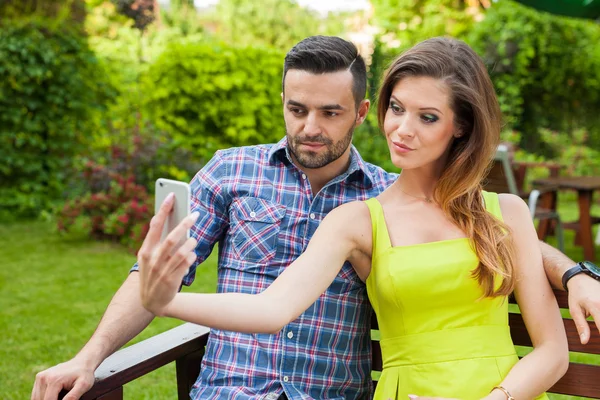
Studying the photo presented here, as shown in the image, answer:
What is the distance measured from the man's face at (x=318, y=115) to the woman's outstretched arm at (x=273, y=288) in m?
0.27

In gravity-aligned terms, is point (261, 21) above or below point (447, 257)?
above

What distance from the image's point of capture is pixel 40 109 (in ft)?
26.1

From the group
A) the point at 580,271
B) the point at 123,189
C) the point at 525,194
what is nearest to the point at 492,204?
the point at 580,271

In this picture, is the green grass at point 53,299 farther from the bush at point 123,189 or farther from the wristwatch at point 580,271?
the wristwatch at point 580,271

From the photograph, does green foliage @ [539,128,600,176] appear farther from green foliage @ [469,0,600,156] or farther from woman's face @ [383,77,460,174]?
woman's face @ [383,77,460,174]

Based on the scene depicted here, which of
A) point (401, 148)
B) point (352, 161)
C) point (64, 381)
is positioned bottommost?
point (64, 381)

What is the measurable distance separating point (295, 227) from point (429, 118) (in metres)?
0.54

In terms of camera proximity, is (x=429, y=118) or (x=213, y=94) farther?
(x=213, y=94)

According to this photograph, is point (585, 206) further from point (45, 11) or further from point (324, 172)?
point (45, 11)

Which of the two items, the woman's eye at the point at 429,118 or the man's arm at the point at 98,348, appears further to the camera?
the woman's eye at the point at 429,118

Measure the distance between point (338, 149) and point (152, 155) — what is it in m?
5.37

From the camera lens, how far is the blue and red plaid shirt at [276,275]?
6.76ft

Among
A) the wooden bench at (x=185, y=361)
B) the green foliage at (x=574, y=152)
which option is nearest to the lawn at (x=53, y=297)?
the wooden bench at (x=185, y=361)

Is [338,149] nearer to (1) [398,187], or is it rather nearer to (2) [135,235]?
(1) [398,187]
